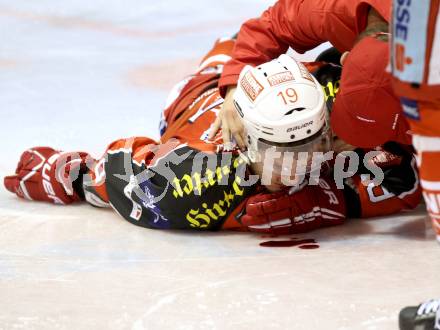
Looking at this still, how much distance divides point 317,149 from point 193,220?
32 centimetres

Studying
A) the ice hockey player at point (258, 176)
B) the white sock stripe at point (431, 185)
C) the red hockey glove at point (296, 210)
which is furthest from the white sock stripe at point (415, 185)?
the white sock stripe at point (431, 185)

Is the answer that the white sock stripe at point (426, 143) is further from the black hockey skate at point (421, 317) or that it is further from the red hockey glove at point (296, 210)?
the red hockey glove at point (296, 210)

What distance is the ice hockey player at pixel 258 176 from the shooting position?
158cm

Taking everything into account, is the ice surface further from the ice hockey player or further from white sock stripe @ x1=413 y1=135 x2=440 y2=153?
white sock stripe @ x1=413 y1=135 x2=440 y2=153

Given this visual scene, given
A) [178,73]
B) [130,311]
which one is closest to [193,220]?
[130,311]

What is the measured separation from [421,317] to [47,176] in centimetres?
117

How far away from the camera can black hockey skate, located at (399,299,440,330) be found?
3.70 feet

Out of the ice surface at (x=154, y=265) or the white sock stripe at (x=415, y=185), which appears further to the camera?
the white sock stripe at (x=415, y=185)

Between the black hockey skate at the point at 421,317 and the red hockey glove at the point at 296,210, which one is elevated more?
the black hockey skate at the point at 421,317

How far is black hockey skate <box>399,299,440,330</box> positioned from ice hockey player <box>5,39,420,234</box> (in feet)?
1.60

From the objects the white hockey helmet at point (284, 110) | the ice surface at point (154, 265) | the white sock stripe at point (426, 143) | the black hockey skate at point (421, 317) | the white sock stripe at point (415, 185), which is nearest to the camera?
the white sock stripe at point (426, 143)

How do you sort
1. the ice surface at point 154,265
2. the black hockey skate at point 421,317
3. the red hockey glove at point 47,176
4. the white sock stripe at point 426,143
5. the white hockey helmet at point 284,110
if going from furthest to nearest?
the red hockey glove at point 47,176 → the white hockey helmet at point 284,110 → the ice surface at point 154,265 → the black hockey skate at point 421,317 → the white sock stripe at point 426,143

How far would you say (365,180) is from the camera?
182 centimetres

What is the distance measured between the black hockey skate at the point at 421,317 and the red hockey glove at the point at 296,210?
55cm
